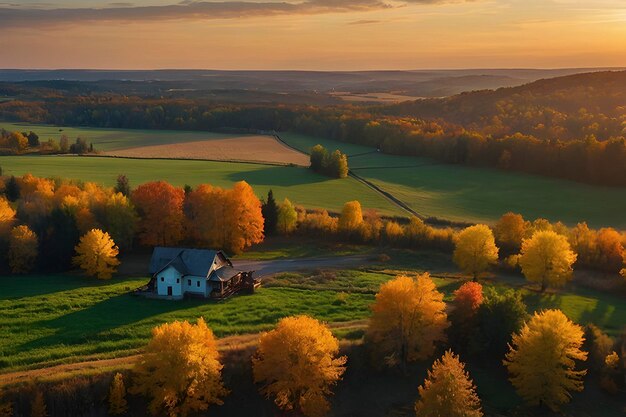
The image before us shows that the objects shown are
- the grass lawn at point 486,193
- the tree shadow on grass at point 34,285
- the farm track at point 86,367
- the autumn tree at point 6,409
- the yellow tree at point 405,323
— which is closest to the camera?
the autumn tree at point 6,409

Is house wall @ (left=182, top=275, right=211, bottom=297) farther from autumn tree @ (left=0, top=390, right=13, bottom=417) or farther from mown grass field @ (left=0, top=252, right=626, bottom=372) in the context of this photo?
autumn tree @ (left=0, top=390, right=13, bottom=417)

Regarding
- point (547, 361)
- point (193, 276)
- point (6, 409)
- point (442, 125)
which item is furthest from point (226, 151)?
point (547, 361)

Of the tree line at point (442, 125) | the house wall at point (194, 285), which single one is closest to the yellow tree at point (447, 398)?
the house wall at point (194, 285)

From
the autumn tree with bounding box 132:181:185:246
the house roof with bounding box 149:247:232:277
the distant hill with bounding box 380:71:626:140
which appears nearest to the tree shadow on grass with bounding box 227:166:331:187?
the autumn tree with bounding box 132:181:185:246

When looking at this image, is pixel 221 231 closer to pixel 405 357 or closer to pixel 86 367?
pixel 86 367

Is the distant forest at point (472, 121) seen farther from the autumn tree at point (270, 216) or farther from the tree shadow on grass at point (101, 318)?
the tree shadow on grass at point (101, 318)

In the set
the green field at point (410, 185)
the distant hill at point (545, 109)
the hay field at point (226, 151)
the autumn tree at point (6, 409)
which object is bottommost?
the autumn tree at point (6, 409)

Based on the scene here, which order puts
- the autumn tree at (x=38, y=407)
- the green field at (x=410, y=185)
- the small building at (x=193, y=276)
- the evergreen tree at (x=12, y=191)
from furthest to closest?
the green field at (x=410, y=185)
the evergreen tree at (x=12, y=191)
the small building at (x=193, y=276)
the autumn tree at (x=38, y=407)

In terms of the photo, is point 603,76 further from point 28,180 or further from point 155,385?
point 155,385
